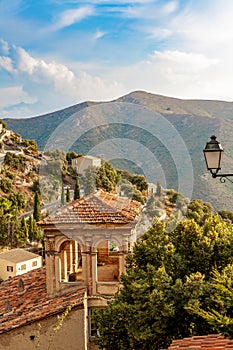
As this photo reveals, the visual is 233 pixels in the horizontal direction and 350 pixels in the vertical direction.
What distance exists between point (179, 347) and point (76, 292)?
5551 millimetres

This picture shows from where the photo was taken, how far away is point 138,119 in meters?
20.7

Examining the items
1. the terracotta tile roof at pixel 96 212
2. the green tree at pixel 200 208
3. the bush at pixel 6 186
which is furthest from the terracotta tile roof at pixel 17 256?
the terracotta tile roof at pixel 96 212

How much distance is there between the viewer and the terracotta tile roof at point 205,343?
6577mm

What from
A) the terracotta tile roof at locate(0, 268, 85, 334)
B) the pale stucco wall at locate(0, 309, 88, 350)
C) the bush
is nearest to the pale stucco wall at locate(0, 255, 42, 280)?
the terracotta tile roof at locate(0, 268, 85, 334)

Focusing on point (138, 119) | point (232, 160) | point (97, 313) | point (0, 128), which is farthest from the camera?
point (0, 128)

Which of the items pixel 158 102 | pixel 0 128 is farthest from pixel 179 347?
pixel 0 128

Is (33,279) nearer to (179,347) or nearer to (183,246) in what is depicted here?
(183,246)

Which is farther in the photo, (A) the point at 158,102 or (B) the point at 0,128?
(B) the point at 0,128

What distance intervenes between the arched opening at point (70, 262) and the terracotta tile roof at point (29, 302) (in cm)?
85

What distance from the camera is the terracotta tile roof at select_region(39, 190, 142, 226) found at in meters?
12.3

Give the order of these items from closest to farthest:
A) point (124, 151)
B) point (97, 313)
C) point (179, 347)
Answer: point (179, 347) → point (97, 313) → point (124, 151)

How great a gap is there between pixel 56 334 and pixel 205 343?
208 inches

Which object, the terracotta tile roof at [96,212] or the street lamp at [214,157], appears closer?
the street lamp at [214,157]

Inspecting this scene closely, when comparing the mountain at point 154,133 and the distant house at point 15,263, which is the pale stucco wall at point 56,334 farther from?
the distant house at point 15,263
